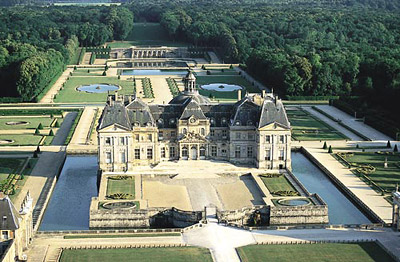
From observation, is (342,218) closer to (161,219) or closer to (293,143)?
(161,219)

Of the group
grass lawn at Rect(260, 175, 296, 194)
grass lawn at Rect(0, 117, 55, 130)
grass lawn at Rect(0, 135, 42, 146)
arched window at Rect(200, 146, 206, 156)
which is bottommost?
grass lawn at Rect(260, 175, 296, 194)

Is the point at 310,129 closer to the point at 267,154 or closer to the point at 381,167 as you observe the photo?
the point at 381,167

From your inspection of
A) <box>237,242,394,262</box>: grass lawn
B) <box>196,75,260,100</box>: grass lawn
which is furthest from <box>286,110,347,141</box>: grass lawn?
<box>237,242,394,262</box>: grass lawn

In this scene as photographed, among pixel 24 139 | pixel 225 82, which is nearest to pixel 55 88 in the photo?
pixel 225 82

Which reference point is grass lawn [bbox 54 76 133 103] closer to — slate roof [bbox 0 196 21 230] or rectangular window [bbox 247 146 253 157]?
rectangular window [bbox 247 146 253 157]

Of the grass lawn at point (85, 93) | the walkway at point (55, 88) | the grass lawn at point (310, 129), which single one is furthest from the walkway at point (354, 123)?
the walkway at point (55, 88)

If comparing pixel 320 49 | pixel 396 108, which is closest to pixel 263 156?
pixel 396 108
